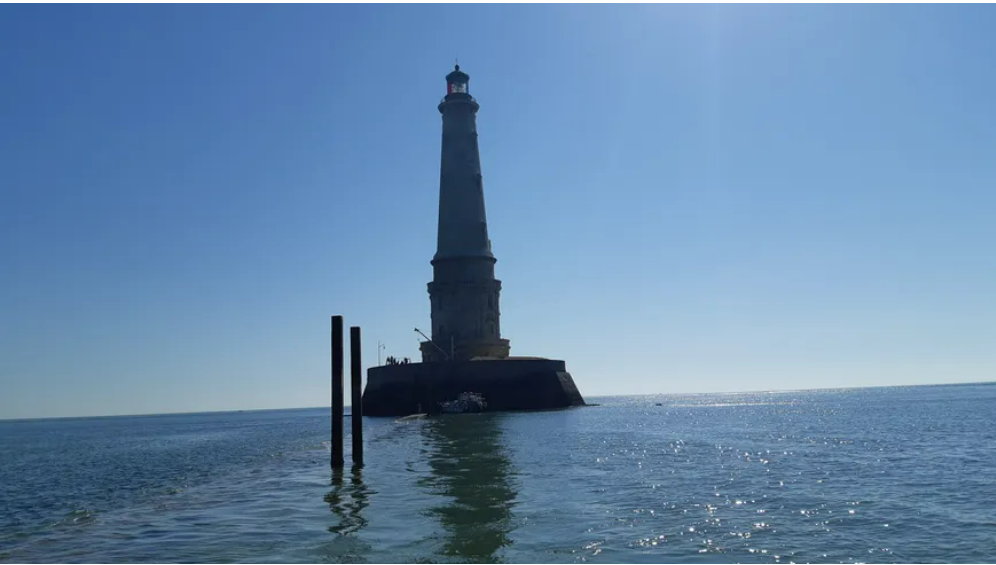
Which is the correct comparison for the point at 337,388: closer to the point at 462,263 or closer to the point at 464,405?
the point at 464,405

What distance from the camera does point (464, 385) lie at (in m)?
61.8

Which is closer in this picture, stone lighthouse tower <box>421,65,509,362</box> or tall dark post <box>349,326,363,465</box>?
tall dark post <box>349,326,363,465</box>

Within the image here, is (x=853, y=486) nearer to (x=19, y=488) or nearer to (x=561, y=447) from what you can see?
(x=561, y=447)

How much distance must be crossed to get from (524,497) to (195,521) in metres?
6.73

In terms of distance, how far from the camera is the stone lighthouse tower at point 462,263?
67.0 meters

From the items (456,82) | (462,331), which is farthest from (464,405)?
(456,82)

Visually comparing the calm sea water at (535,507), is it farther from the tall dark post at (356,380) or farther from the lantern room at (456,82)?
the lantern room at (456,82)

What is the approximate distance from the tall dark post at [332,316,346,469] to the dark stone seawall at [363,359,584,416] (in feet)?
125

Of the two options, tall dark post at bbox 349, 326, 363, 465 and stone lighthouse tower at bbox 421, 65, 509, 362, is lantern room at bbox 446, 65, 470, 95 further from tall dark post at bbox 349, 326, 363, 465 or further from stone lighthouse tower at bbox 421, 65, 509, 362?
tall dark post at bbox 349, 326, 363, 465

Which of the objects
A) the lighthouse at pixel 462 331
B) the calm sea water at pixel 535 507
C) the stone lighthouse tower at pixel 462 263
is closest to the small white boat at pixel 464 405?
the lighthouse at pixel 462 331

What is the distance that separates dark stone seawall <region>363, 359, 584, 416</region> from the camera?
6200 centimetres

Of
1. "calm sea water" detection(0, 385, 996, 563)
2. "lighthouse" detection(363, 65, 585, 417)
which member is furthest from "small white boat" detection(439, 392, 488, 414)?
"calm sea water" detection(0, 385, 996, 563)

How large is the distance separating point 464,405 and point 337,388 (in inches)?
1447

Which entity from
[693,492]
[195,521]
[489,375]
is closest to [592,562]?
[693,492]
